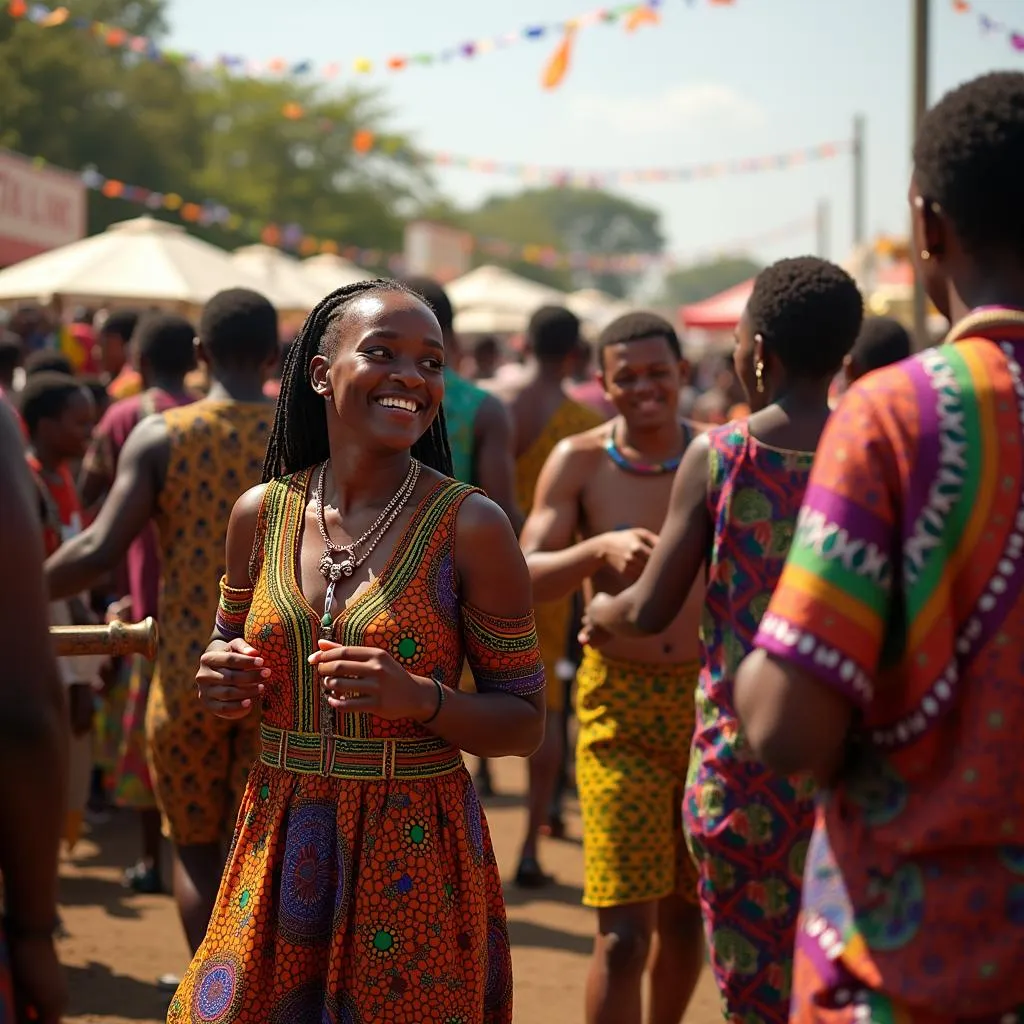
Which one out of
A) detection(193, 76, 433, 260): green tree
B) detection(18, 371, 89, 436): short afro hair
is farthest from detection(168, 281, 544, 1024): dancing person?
detection(193, 76, 433, 260): green tree

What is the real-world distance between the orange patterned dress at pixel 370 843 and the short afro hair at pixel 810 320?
95cm

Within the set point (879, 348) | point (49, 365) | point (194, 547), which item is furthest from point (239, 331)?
point (49, 365)

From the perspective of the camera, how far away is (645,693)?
456cm

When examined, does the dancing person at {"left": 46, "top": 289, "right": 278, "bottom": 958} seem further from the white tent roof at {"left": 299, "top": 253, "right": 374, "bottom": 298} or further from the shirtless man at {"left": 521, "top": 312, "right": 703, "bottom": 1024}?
the white tent roof at {"left": 299, "top": 253, "right": 374, "bottom": 298}

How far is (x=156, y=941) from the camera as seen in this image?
608 centimetres

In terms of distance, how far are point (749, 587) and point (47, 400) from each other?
4102 millimetres

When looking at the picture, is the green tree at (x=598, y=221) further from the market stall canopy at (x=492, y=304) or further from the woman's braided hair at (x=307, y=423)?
the woman's braided hair at (x=307, y=423)

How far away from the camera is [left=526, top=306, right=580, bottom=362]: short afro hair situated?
8289mm

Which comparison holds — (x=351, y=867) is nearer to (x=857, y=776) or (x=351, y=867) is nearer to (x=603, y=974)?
(x=857, y=776)

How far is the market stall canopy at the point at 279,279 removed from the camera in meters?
16.5

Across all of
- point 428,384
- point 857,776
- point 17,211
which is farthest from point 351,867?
point 17,211

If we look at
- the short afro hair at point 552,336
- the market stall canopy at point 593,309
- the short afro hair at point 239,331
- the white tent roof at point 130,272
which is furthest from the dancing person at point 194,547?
the market stall canopy at point 593,309

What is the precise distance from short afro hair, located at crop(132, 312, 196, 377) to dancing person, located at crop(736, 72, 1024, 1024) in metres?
4.56

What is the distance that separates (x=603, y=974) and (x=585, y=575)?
110 centimetres
